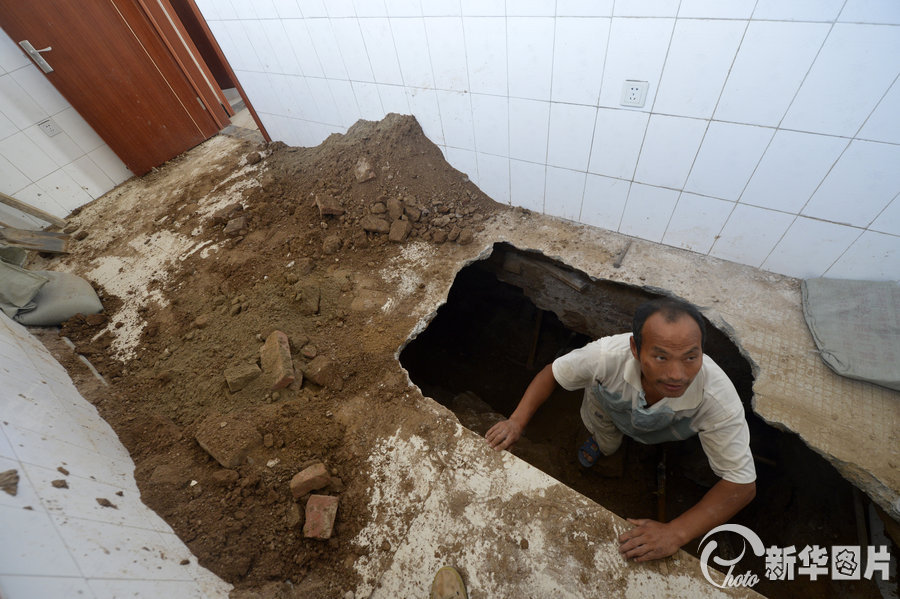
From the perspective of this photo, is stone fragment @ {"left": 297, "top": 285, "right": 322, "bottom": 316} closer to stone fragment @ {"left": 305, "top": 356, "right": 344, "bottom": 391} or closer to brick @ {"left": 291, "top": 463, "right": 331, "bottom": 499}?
stone fragment @ {"left": 305, "top": 356, "right": 344, "bottom": 391}

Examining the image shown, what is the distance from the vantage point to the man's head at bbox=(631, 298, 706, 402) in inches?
60.7

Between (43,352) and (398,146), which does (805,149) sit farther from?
(43,352)

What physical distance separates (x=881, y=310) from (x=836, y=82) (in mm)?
1332

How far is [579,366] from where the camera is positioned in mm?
2012

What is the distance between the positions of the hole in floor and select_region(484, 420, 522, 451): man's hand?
0.68 m

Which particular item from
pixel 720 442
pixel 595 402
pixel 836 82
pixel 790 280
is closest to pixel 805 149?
pixel 836 82

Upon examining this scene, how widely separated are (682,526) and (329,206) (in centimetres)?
333

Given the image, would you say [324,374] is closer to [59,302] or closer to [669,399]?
[669,399]

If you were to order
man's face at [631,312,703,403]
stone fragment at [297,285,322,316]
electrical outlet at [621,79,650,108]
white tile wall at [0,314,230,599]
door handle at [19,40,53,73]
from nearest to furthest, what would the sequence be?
1. white tile wall at [0,314,230,599]
2. man's face at [631,312,703,403]
3. electrical outlet at [621,79,650,108]
4. stone fragment at [297,285,322,316]
5. door handle at [19,40,53,73]

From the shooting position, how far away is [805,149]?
6.48ft

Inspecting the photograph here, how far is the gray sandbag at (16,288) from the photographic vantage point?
2822 mm

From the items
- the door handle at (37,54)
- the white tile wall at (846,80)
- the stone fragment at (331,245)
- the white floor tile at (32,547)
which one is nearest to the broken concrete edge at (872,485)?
the white tile wall at (846,80)

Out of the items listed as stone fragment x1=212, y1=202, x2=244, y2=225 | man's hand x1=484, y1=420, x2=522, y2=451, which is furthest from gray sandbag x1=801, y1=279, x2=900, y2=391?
stone fragment x1=212, y1=202, x2=244, y2=225

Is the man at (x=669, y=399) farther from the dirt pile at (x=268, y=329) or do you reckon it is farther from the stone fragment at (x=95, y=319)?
the stone fragment at (x=95, y=319)
